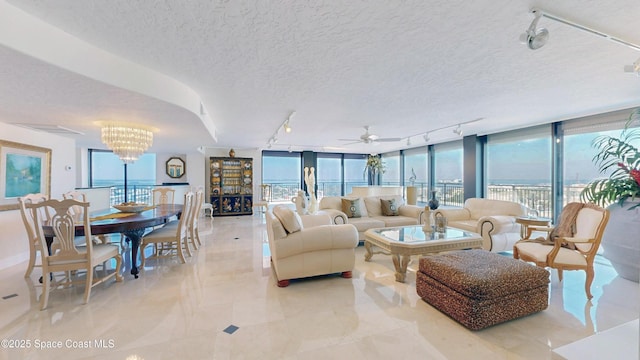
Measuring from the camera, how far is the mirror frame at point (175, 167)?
777cm

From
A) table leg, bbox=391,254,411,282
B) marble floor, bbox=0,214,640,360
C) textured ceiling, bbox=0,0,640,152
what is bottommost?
marble floor, bbox=0,214,640,360

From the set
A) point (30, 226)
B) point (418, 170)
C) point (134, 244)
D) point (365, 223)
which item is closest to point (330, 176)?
point (418, 170)

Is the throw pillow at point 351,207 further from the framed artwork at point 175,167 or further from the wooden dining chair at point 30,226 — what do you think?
the framed artwork at point 175,167

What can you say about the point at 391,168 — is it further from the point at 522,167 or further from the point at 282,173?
the point at 522,167

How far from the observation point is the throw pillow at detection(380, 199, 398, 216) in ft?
16.5

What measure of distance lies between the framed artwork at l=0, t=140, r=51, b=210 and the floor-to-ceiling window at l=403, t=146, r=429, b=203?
820cm

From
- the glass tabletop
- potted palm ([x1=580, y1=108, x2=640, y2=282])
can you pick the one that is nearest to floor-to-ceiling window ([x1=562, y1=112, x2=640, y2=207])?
potted palm ([x1=580, y1=108, x2=640, y2=282])

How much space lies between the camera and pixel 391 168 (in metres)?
9.71

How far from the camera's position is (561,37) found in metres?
1.96

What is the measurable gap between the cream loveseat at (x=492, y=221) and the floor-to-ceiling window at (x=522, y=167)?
32.3 inches

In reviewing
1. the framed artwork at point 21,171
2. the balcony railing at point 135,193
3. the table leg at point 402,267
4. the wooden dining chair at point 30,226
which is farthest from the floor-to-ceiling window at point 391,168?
the framed artwork at point 21,171

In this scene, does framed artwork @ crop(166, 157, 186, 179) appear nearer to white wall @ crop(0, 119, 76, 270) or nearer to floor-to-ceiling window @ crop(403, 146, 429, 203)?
white wall @ crop(0, 119, 76, 270)

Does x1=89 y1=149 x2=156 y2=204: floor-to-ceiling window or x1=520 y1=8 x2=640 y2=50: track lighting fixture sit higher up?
x1=520 y1=8 x2=640 y2=50: track lighting fixture

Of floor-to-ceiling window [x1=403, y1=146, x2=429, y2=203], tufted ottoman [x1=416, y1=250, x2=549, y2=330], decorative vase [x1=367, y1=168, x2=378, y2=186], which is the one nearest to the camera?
tufted ottoman [x1=416, y1=250, x2=549, y2=330]
